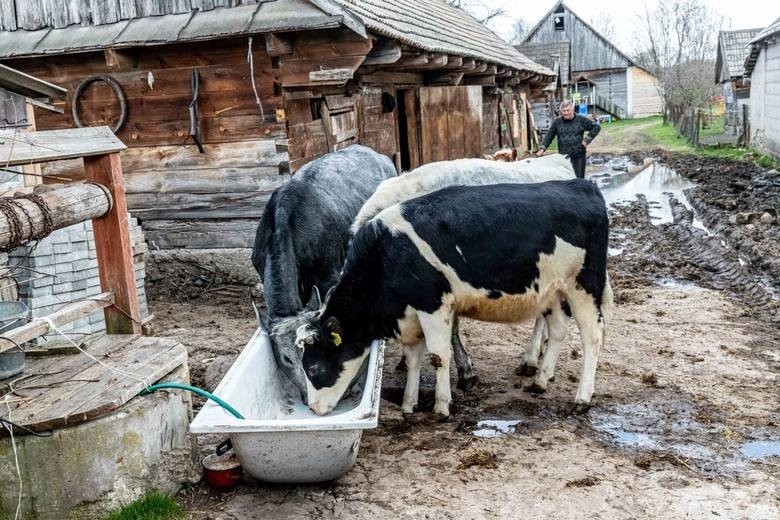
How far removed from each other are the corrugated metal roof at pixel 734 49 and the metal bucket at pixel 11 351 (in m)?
33.1

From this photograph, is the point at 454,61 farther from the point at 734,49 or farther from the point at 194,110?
the point at 734,49

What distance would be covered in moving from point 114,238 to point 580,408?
10.9 feet

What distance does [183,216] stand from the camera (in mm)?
9250

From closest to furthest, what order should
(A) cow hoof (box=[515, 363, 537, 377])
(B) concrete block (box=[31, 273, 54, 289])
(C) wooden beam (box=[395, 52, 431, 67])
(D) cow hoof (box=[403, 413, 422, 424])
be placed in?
(D) cow hoof (box=[403, 413, 422, 424]) → (A) cow hoof (box=[515, 363, 537, 377]) → (B) concrete block (box=[31, 273, 54, 289]) → (C) wooden beam (box=[395, 52, 431, 67])

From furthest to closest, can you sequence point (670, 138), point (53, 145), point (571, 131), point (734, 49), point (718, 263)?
point (734, 49) < point (670, 138) < point (571, 131) < point (718, 263) < point (53, 145)

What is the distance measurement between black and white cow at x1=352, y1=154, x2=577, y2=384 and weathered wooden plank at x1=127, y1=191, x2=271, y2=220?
2.81 meters

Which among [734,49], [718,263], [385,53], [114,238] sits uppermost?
[734,49]

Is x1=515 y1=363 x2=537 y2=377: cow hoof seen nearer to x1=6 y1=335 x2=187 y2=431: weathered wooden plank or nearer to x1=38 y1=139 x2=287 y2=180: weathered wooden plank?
x1=6 y1=335 x2=187 y2=431: weathered wooden plank

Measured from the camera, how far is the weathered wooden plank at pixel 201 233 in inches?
358

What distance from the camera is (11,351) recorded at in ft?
13.8

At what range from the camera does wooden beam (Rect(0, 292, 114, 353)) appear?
4004mm

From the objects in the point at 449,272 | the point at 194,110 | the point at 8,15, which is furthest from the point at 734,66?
the point at 449,272

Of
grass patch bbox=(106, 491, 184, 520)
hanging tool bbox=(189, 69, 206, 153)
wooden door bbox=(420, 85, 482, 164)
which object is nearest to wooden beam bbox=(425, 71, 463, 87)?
wooden door bbox=(420, 85, 482, 164)

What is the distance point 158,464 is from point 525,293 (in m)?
2.63
